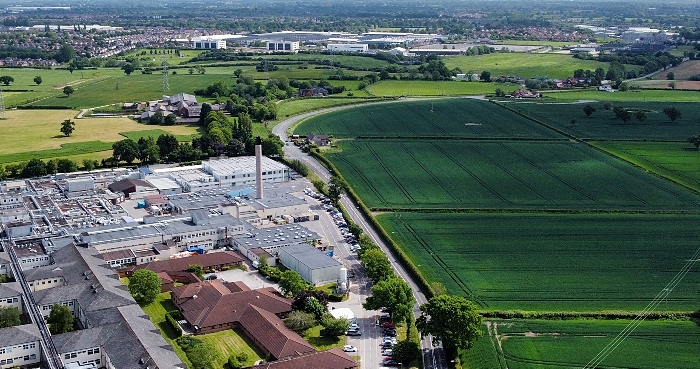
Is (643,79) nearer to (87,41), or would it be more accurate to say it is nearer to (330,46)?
(330,46)

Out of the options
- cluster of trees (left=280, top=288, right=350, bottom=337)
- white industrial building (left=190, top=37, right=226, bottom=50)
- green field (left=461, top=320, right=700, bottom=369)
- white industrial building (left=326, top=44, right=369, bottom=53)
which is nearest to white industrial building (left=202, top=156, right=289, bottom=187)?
cluster of trees (left=280, top=288, right=350, bottom=337)

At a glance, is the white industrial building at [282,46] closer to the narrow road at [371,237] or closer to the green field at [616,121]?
the narrow road at [371,237]

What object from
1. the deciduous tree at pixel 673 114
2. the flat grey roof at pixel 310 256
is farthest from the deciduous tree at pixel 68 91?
the deciduous tree at pixel 673 114

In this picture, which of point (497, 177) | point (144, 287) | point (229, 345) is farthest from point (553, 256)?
point (144, 287)

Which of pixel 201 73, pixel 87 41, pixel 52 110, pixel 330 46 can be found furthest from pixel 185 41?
pixel 52 110

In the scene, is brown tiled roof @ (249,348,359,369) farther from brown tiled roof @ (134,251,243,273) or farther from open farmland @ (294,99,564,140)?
open farmland @ (294,99,564,140)
